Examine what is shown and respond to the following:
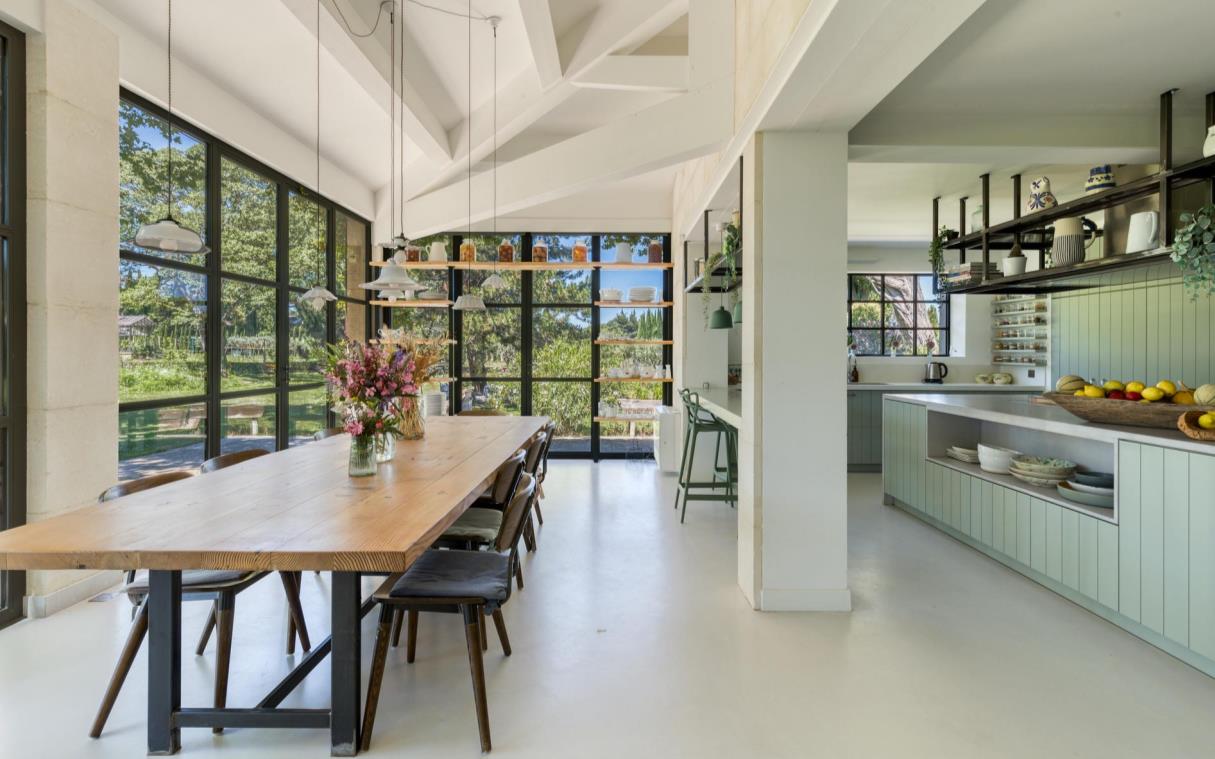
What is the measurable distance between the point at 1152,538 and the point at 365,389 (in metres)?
3.36

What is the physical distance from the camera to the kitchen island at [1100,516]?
2447 mm

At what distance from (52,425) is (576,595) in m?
2.68

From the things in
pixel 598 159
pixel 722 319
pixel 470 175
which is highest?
pixel 470 175

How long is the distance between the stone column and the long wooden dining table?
108 cm

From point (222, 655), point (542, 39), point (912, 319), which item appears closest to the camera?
point (222, 655)

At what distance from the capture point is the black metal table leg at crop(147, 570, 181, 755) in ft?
6.29

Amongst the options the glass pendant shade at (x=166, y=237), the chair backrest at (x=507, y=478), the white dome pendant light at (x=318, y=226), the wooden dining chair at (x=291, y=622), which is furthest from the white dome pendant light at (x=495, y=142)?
the wooden dining chair at (x=291, y=622)

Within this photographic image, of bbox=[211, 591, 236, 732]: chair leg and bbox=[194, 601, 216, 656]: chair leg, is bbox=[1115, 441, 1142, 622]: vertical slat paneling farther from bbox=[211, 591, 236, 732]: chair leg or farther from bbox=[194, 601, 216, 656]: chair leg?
bbox=[194, 601, 216, 656]: chair leg

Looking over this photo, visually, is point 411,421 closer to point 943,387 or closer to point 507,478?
point 507,478

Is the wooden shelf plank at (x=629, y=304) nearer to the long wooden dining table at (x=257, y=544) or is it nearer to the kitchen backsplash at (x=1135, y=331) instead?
the kitchen backsplash at (x=1135, y=331)

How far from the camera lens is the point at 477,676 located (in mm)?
2051

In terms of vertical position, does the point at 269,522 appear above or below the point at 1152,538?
above

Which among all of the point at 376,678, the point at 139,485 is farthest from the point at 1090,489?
the point at 139,485

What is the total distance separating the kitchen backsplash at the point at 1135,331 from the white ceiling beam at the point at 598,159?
3143 mm
